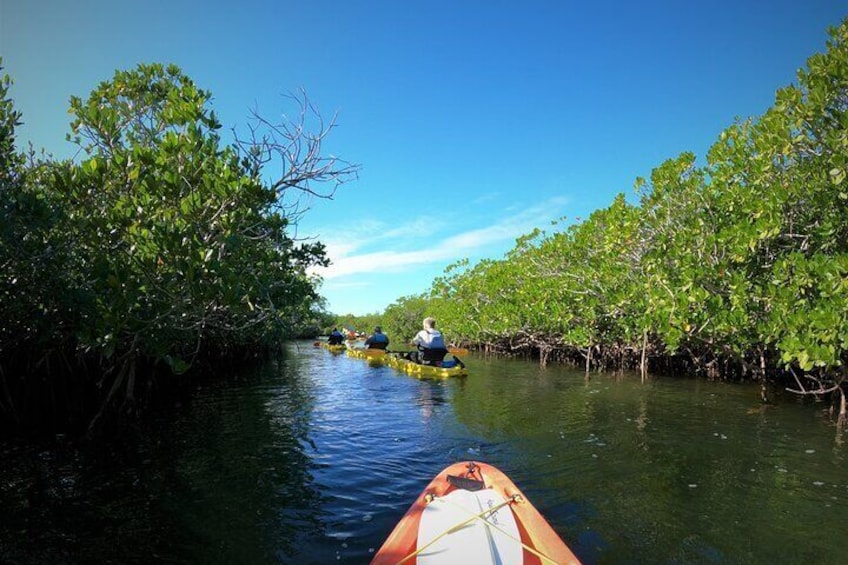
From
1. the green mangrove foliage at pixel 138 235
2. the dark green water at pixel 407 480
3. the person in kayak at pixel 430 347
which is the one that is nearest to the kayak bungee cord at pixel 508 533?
the dark green water at pixel 407 480

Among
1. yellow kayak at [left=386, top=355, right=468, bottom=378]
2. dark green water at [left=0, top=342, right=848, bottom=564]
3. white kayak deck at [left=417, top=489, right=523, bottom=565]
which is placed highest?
yellow kayak at [left=386, top=355, right=468, bottom=378]

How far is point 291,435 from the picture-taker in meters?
8.80

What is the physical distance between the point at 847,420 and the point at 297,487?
10495 mm

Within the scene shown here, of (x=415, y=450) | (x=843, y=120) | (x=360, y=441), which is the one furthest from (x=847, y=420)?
(x=360, y=441)

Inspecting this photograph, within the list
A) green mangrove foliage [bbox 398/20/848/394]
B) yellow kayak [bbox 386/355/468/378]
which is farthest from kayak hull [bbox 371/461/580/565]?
yellow kayak [bbox 386/355/468/378]

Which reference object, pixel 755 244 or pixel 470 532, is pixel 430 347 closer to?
pixel 755 244

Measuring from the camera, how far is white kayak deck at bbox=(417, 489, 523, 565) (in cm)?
376

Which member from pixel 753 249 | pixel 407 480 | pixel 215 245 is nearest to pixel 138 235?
pixel 215 245

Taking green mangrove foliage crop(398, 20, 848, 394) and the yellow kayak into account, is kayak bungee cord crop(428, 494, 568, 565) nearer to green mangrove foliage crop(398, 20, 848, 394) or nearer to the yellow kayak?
green mangrove foliage crop(398, 20, 848, 394)

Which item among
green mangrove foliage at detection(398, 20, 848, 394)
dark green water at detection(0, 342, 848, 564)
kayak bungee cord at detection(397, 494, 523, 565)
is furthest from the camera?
green mangrove foliage at detection(398, 20, 848, 394)

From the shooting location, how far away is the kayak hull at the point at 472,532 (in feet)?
12.2

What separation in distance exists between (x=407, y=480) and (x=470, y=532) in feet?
7.99

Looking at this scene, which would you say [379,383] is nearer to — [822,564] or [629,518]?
[629,518]

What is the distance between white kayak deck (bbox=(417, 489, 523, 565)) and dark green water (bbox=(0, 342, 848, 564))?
0.76 m
